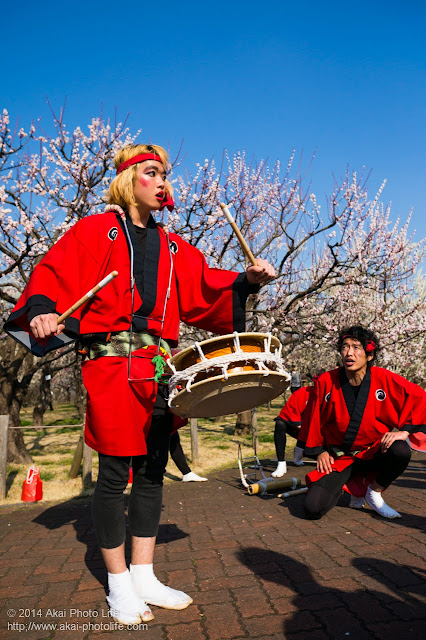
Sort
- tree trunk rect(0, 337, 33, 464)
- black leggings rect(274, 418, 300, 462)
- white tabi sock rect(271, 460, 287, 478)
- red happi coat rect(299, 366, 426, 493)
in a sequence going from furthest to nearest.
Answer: tree trunk rect(0, 337, 33, 464), black leggings rect(274, 418, 300, 462), white tabi sock rect(271, 460, 287, 478), red happi coat rect(299, 366, 426, 493)

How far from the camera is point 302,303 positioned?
37.0ft

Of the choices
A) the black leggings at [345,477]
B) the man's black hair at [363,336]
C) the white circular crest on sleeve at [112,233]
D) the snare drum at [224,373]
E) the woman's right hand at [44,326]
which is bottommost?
the black leggings at [345,477]

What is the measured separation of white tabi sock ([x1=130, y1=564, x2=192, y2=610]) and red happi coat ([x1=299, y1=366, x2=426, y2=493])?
6.69 feet

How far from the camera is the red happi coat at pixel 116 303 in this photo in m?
2.48

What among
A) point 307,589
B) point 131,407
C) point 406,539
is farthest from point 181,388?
point 406,539

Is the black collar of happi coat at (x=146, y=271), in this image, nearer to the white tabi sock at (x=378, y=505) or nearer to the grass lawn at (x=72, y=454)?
the grass lawn at (x=72, y=454)

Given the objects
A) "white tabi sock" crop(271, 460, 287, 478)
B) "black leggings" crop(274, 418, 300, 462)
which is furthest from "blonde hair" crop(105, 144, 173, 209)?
"white tabi sock" crop(271, 460, 287, 478)

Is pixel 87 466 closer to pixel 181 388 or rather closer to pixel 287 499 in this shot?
pixel 287 499

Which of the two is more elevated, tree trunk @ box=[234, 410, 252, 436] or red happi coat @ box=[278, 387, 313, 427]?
red happi coat @ box=[278, 387, 313, 427]

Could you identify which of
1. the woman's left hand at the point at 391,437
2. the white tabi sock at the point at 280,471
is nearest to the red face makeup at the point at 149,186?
the woman's left hand at the point at 391,437

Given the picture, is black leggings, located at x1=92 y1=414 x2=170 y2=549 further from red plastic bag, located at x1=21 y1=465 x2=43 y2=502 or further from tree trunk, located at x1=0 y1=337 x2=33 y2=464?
tree trunk, located at x1=0 y1=337 x2=33 y2=464

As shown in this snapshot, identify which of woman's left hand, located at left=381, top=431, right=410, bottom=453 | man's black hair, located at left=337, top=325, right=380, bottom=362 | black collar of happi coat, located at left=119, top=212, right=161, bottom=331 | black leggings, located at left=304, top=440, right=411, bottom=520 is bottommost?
black leggings, located at left=304, top=440, right=411, bottom=520

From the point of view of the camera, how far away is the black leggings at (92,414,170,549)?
8.29ft

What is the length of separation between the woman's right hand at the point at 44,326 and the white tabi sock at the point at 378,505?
3.38 m
